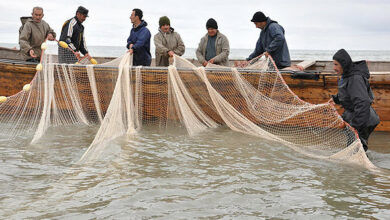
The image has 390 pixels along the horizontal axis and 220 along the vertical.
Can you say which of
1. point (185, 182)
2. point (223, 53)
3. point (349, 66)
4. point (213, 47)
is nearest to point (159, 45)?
point (213, 47)

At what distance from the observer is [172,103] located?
24.7 feet

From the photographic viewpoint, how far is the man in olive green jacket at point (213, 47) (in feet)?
27.7

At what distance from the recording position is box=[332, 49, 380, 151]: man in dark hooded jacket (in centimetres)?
512

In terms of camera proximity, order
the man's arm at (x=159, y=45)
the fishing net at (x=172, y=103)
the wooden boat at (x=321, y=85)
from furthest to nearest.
Answer: the man's arm at (x=159, y=45) < the wooden boat at (x=321, y=85) < the fishing net at (x=172, y=103)

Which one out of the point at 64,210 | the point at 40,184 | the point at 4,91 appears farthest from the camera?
the point at 4,91

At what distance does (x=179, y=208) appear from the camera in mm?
4270

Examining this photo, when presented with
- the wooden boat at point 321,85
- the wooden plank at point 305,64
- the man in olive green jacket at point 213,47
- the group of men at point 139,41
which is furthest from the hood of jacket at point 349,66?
the man in olive green jacket at point 213,47

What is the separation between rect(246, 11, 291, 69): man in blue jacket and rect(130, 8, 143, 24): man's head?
2239 mm

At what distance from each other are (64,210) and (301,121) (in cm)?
447

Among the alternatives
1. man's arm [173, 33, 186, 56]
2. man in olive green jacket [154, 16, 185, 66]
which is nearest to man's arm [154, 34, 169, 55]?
man in olive green jacket [154, 16, 185, 66]

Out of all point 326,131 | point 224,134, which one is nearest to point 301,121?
point 326,131

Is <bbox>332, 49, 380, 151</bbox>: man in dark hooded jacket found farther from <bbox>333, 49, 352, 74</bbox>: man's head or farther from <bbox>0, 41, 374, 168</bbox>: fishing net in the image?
<bbox>0, 41, 374, 168</bbox>: fishing net

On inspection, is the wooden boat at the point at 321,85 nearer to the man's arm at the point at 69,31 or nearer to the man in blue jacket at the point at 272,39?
the man in blue jacket at the point at 272,39

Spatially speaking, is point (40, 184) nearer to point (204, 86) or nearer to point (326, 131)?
point (204, 86)
